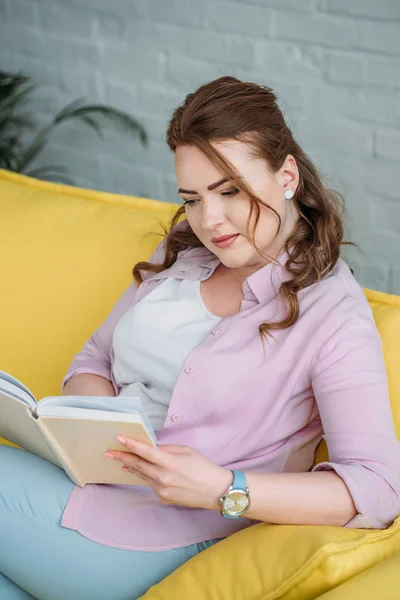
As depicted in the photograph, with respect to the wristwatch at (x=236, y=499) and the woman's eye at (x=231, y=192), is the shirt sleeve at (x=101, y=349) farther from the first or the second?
the wristwatch at (x=236, y=499)

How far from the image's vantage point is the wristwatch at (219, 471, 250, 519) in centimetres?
131

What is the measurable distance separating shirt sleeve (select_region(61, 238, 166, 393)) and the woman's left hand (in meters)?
0.43

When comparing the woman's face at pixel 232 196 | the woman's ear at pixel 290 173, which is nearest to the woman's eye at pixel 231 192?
the woman's face at pixel 232 196

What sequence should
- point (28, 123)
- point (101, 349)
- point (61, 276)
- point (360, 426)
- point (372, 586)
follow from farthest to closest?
point (28, 123), point (61, 276), point (101, 349), point (360, 426), point (372, 586)

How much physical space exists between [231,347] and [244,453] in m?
0.18

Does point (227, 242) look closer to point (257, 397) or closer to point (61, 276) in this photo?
point (257, 397)

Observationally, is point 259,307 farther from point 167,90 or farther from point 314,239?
Result: point 167,90

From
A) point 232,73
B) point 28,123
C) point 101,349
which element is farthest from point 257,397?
point 28,123

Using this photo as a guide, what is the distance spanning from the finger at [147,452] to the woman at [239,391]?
3cm

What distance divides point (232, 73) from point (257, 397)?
148cm

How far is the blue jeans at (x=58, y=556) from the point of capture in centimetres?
144

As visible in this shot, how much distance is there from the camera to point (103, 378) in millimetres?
1743

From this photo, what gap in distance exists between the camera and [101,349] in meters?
1.78

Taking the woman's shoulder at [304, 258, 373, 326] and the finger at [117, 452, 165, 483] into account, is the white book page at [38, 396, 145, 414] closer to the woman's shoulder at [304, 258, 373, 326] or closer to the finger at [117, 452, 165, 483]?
the finger at [117, 452, 165, 483]
